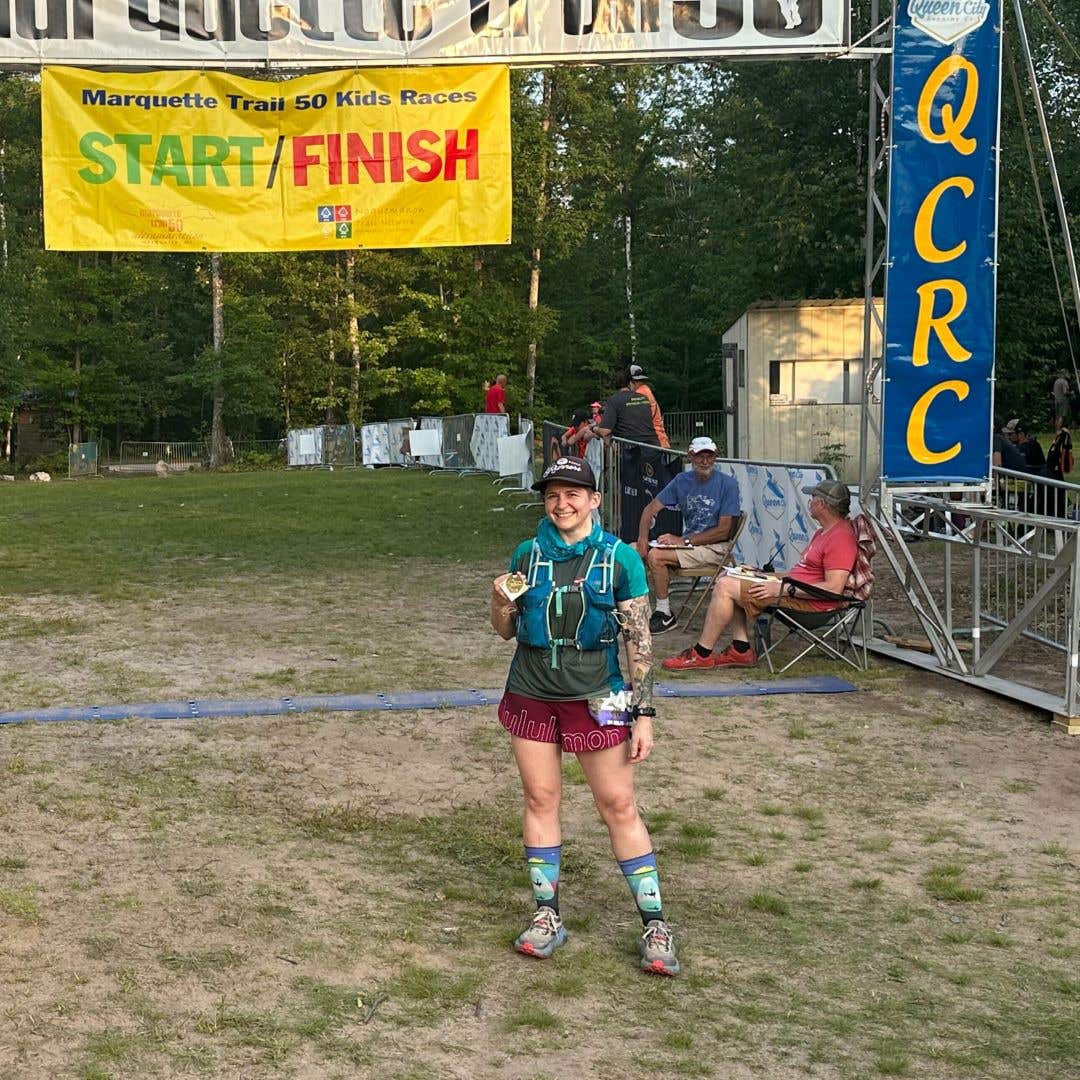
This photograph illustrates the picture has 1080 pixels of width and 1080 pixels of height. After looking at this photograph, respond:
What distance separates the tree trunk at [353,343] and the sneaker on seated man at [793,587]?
149 ft

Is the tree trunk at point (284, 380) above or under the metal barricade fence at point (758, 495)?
above

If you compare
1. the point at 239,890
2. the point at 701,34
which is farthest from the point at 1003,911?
the point at 701,34

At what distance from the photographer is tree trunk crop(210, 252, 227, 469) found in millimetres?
48750

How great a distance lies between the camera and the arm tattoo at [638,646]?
493 cm

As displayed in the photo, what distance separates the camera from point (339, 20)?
9672 millimetres

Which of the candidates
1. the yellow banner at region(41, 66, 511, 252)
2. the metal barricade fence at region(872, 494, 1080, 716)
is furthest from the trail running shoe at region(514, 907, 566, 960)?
the yellow banner at region(41, 66, 511, 252)

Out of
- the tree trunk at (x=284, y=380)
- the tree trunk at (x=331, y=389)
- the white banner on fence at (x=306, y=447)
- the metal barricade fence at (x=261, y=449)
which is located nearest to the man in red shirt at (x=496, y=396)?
the white banner on fence at (x=306, y=447)

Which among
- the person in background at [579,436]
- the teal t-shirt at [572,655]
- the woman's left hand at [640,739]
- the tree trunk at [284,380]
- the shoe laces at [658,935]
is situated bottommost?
the shoe laces at [658,935]

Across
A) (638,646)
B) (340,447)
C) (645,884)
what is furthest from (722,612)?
(340,447)

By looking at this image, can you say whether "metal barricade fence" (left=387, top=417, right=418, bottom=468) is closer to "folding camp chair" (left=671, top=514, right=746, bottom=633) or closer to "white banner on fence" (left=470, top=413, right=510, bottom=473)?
"white banner on fence" (left=470, top=413, right=510, bottom=473)

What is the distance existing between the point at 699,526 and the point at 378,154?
378 cm

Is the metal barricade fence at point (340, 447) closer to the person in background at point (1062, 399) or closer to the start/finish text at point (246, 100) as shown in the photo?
the person in background at point (1062, 399)

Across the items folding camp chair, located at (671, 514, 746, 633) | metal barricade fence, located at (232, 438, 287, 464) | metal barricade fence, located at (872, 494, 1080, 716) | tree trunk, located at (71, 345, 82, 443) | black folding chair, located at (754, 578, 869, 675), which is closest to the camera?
metal barricade fence, located at (872, 494, 1080, 716)

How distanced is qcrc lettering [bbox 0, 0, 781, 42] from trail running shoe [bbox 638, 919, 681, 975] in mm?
6660
